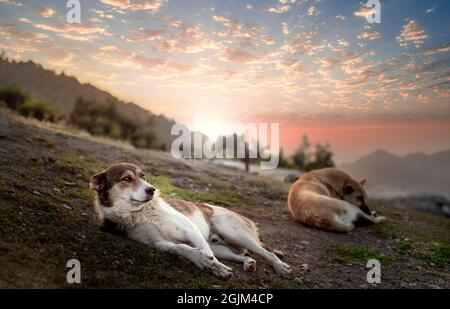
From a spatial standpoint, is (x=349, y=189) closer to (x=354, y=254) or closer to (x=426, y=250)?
(x=426, y=250)

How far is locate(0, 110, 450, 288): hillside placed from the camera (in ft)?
17.8

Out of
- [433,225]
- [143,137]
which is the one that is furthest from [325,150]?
[143,137]

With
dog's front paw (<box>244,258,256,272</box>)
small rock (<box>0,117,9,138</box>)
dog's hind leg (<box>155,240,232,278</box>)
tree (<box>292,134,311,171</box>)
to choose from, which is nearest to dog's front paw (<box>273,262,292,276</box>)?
dog's front paw (<box>244,258,256,272</box>)

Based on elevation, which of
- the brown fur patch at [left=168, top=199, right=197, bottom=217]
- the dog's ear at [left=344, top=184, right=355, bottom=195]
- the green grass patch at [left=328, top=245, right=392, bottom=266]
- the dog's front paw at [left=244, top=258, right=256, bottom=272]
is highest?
the brown fur patch at [left=168, top=199, right=197, bottom=217]

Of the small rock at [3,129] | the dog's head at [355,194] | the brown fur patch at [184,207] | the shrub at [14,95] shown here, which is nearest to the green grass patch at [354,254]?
the brown fur patch at [184,207]

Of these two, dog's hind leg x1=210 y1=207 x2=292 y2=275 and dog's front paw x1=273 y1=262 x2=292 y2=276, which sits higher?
dog's hind leg x1=210 y1=207 x2=292 y2=275

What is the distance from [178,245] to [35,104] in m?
31.1

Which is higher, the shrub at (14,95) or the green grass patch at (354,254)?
the shrub at (14,95)

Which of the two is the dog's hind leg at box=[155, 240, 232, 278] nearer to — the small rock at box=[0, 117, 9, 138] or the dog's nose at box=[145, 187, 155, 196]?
the dog's nose at box=[145, 187, 155, 196]

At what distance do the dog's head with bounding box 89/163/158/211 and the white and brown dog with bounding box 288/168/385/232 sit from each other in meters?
4.87

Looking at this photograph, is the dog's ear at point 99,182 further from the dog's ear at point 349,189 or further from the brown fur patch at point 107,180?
the dog's ear at point 349,189

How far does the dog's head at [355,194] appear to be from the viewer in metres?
11.8

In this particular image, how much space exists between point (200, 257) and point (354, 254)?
150 inches

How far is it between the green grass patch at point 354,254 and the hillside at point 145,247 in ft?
0.07
